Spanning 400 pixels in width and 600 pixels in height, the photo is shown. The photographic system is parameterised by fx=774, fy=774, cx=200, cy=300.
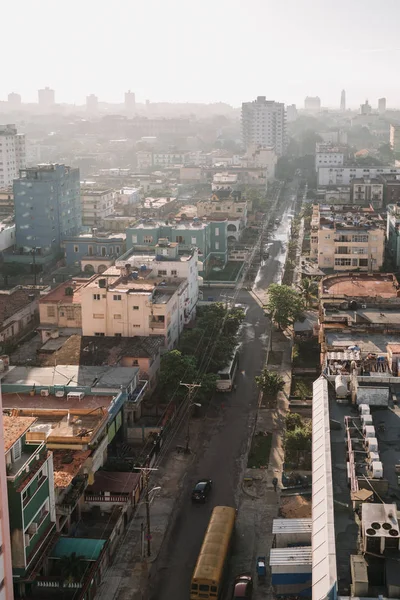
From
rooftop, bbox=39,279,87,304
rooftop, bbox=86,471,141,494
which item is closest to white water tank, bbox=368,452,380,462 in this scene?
rooftop, bbox=86,471,141,494

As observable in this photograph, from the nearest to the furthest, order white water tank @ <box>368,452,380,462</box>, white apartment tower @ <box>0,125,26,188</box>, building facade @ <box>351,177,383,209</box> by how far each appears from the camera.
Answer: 1. white water tank @ <box>368,452,380,462</box>
2. building facade @ <box>351,177,383,209</box>
3. white apartment tower @ <box>0,125,26,188</box>

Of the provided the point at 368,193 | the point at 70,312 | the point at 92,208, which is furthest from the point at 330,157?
the point at 70,312

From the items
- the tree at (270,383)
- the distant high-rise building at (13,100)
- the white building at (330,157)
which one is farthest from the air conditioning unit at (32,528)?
the distant high-rise building at (13,100)

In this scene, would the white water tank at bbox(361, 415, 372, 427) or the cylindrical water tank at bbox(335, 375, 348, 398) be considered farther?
the cylindrical water tank at bbox(335, 375, 348, 398)

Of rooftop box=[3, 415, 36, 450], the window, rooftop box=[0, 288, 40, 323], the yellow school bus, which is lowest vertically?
the yellow school bus

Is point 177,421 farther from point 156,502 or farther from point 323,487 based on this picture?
point 323,487

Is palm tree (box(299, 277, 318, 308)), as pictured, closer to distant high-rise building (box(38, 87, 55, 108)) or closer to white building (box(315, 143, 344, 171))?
white building (box(315, 143, 344, 171))

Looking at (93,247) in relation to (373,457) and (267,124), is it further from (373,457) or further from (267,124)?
(267,124)

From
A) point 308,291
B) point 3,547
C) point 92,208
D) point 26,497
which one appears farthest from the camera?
point 92,208
